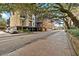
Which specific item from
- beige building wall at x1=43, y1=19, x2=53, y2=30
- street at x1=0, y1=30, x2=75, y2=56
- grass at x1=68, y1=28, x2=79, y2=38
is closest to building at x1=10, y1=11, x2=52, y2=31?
beige building wall at x1=43, y1=19, x2=53, y2=30

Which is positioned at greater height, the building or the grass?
the building

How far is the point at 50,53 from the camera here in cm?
260

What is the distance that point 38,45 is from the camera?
265 centimetres

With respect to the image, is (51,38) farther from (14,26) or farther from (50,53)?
(14,26)

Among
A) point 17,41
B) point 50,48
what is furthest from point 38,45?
point 17,41

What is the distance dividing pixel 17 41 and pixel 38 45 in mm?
286

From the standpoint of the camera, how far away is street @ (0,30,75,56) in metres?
2.60

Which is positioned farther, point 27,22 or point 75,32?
point 27,22

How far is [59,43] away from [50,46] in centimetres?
12

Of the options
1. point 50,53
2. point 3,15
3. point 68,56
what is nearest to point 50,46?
point 50,53

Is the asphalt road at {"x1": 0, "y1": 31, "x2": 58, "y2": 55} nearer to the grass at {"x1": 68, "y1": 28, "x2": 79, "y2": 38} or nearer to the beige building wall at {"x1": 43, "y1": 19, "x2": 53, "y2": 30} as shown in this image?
the beige building wall at {"x1": 43, "y1": 19, "x2": 53, "y2": 30}

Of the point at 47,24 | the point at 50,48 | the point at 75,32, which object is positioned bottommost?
the point at 50,48

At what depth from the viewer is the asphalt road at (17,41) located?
8.54ft

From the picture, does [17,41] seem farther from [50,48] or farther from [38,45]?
[50,48]
